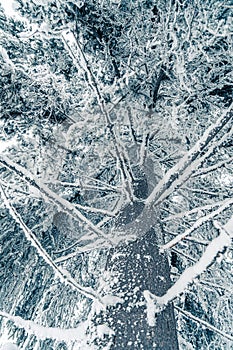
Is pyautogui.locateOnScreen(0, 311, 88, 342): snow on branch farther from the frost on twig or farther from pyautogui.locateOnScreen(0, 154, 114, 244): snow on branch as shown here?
pyautogui.locateOnScreen(0, 154, 114, 244): snow on branch

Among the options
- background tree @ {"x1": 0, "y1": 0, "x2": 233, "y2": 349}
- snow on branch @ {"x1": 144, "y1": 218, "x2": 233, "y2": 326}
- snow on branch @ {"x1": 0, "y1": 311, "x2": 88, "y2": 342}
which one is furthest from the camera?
background tree @ {"x1": 0, "y1": 0, "x2": 233, "y2": 349}

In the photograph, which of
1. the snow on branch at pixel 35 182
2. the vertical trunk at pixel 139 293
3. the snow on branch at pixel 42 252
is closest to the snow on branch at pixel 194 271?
the vertical trunk at pixel 139 293

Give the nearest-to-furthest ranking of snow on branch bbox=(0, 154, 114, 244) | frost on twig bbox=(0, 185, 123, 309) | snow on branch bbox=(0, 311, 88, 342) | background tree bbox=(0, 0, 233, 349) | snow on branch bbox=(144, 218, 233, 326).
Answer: snow on branch bbox=(144, 218, 233, 326) → frost on twig bbox=(0, 185, 123, 309) → snow on branch bbox=(0, 311, 88, 342) → snow on branch bbox=(0, 154, 114, 244) → background tree bbox=(0, 0, 233, 349)

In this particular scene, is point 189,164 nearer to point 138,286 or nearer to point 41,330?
point 138,286

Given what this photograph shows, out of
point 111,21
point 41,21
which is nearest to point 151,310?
point 111,21

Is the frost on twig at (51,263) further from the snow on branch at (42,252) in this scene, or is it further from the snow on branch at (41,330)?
the snow on branch at (41,330)

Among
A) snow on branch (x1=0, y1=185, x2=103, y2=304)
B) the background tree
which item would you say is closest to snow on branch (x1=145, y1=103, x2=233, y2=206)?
the background tree
